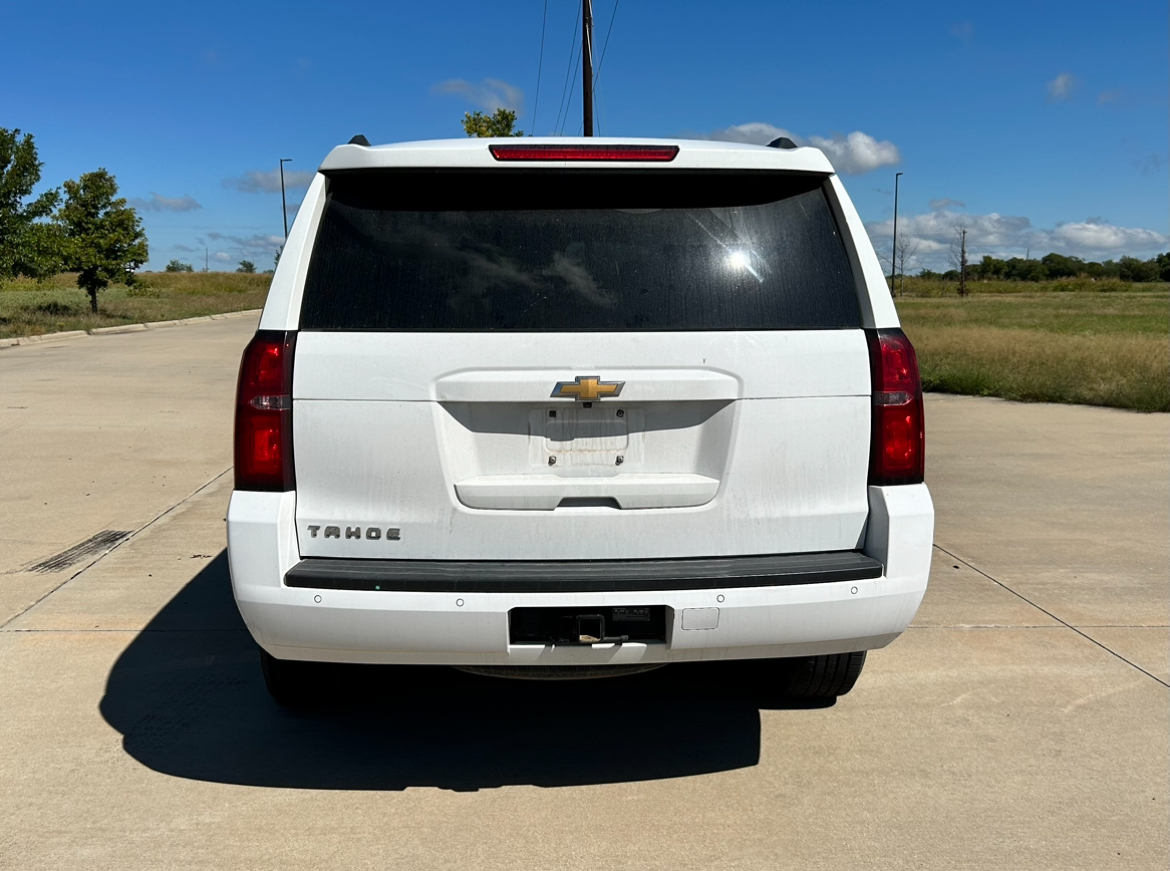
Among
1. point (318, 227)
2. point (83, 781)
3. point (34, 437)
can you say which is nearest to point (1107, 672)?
point (318, 227)

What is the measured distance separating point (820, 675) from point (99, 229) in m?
37.4

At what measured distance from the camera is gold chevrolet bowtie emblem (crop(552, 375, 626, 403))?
10.1 feet

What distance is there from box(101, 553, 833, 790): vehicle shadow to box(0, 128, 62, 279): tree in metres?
26.7

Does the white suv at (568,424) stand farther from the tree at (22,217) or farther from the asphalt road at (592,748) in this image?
the tree at (22,217)

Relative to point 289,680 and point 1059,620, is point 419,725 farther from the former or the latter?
point 1059,620

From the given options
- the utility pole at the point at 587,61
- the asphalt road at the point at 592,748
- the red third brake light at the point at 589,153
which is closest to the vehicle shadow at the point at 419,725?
the asphalt road at the point at 592,748

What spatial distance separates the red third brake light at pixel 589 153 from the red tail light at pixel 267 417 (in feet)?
2.75

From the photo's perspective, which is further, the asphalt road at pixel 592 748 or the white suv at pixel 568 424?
the asphalt road at pixel 592 748

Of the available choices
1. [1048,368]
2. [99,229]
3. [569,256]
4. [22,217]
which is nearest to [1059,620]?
[569,256]

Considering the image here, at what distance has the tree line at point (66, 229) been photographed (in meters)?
27.7

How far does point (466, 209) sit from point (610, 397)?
730 millimetres

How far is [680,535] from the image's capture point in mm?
3141

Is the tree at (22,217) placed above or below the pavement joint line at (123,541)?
above

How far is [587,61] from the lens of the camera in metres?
23.2
